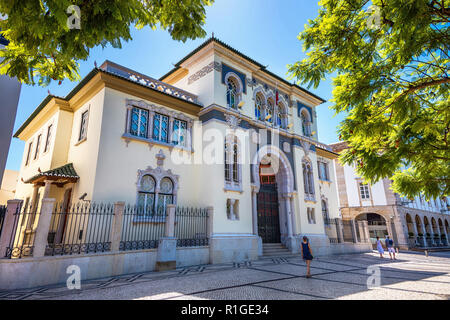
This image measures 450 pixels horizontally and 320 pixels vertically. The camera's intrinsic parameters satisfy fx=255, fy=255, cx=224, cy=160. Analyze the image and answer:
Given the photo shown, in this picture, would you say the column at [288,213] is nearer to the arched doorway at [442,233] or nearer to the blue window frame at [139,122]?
the blue window frame at [139,122]

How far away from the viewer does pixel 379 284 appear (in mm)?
7660

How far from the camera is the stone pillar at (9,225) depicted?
22.4ft

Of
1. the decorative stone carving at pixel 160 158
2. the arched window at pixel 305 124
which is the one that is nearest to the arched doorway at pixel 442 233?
the arched window at pixel 305 124

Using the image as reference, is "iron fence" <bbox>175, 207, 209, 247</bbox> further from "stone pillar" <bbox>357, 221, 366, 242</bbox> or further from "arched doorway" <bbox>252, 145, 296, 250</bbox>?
"stone pillar" <bbox>357, 221, 366, 242</bbox>

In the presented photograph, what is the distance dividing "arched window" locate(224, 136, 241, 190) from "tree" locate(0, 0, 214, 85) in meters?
8.83

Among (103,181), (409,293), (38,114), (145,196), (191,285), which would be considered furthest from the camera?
(38,114)

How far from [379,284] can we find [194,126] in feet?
35.1

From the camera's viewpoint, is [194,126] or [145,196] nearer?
[145,196]

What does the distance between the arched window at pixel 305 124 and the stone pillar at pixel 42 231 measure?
17039 millimetres

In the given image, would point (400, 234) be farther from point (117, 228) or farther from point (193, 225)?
point (117, 228)

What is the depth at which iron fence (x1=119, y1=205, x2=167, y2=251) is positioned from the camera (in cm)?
1026

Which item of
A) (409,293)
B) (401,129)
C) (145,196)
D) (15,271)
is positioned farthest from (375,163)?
(15,271)

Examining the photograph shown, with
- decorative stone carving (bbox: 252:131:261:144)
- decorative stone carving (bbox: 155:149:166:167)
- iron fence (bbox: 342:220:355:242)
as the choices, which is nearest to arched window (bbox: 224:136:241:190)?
decorative stone carving (bbox: 252:131:261:144)
